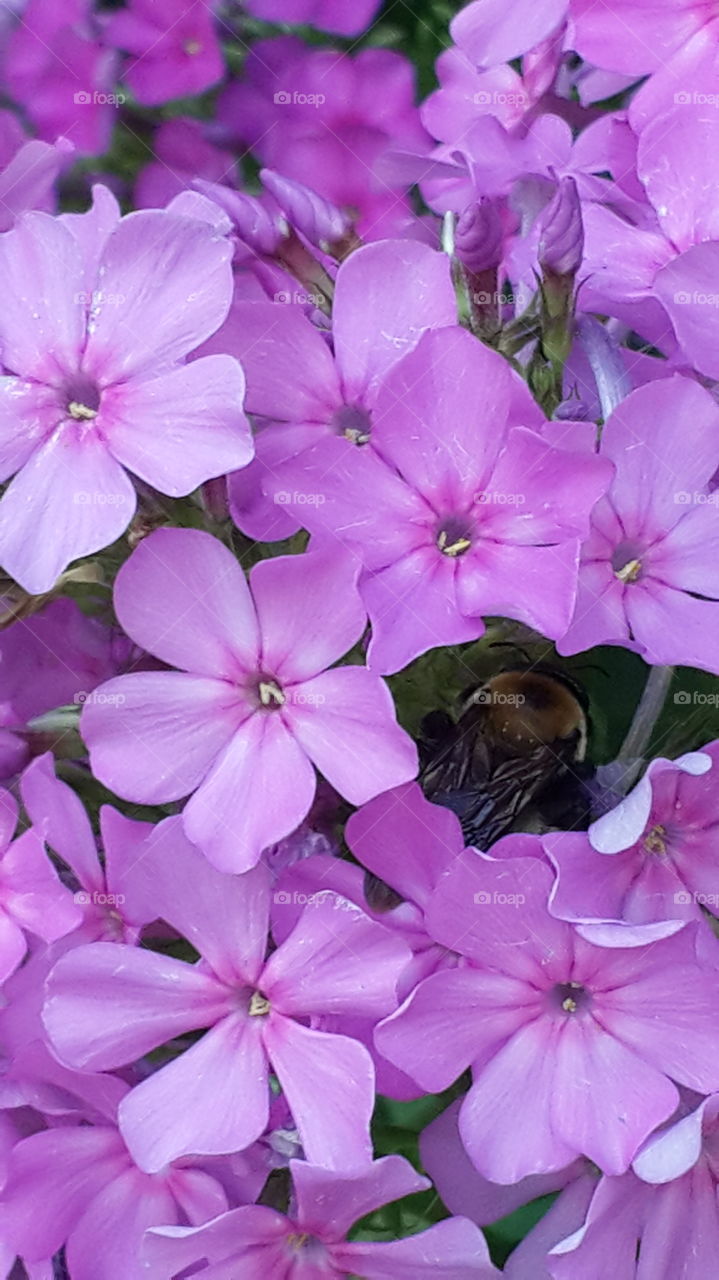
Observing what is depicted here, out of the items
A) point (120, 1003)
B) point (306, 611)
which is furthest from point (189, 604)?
point (120, 1003)

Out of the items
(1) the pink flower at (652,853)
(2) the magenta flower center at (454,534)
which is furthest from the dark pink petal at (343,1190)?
(2) the magenta flower center at (454,534)

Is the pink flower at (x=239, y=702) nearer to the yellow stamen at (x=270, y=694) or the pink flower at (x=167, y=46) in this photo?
the yellow stamen at (x=270, y=694)

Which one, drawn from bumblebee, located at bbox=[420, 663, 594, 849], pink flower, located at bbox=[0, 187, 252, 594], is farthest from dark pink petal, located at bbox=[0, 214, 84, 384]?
bumblebee, located at bbox=[420, 663, 594, 849]

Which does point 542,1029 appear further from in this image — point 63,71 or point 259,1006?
point 63,71

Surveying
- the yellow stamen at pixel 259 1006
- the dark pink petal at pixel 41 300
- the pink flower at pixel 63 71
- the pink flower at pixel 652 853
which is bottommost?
the yellow stamen at pixel 259 1006

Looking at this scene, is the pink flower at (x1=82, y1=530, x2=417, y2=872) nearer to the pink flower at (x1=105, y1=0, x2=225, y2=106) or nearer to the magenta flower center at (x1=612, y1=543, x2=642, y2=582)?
the magenta flower center at (x1=612, y1=543, x2=642, y2=582)
